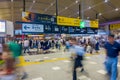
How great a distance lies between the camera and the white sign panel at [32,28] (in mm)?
13078

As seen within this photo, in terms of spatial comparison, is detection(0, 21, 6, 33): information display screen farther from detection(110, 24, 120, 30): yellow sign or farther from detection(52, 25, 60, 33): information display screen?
detection(110, 24, 120, 30): yellow sign

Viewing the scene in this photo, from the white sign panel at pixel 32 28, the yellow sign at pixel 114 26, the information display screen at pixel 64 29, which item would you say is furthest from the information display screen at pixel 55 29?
the yellow sign at pixel 114 26

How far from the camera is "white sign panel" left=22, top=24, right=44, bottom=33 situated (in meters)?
13.1

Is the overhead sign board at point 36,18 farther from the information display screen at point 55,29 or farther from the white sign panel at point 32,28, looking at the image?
the information display screen at point 55,29

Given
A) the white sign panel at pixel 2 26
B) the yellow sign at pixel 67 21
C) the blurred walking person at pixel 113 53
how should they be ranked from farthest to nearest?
the yellow sign at pixel 67 21
the white sign panel at pixel 2 26
the blurred walking person at pixel 113 53

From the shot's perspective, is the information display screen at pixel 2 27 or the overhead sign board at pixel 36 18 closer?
the information display screen at pixel 2 27

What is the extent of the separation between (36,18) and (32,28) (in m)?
0.78

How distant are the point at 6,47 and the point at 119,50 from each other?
2924mm

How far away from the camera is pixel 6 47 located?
3.29m

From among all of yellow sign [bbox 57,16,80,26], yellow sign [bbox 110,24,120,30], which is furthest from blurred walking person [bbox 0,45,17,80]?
yellow sign [bbox 110,24,120,30]

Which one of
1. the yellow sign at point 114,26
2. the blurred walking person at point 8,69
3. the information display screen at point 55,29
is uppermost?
the yellow sign at point 114,26

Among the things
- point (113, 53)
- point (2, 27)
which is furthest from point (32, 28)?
point (113, 53)

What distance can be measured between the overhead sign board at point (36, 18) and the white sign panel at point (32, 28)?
0.36 meters

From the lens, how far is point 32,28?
13500 millimetres
